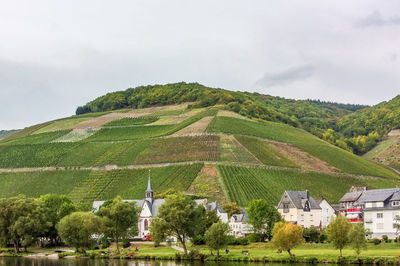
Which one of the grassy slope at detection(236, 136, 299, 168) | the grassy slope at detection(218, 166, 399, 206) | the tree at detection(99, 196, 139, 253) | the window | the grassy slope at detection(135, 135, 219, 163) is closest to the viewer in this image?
the tree at detection(99, 196, 139, 253)

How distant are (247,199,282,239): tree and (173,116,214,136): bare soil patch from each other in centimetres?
7155

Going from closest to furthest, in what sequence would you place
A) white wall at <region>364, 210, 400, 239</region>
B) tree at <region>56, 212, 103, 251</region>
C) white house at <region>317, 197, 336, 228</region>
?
1. white wall at <region>364, 210, 400, 239</region>
2. tree at <region>56, 212, 103, 251</region>
3. white house at <region>317, 197, 336, 228</region>

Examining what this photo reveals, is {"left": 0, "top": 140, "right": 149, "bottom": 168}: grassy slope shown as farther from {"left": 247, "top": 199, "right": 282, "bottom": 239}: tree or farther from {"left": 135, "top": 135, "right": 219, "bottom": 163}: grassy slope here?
{"left": 247, "top": 199, "right": 282, "bottom": 239}: tree

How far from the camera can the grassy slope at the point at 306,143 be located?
164 meters

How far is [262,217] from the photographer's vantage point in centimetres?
9856

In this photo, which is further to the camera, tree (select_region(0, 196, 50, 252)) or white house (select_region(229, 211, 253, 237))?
white house (select_region(229, 211, 253, 237))

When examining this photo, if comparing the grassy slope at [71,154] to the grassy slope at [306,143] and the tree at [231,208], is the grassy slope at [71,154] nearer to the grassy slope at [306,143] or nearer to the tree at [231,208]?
the grassy slope at [306,143]

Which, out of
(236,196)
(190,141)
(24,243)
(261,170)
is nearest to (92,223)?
(24,243)

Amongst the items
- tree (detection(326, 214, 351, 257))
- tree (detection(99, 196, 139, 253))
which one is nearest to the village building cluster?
tree (detection(99, 196, 139, 253))

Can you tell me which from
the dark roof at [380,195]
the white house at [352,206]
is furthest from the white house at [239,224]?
the dark roof at [380,195]

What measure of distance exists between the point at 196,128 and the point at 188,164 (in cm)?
3455

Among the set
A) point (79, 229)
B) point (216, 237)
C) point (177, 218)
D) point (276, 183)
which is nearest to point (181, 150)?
point (276, 183)

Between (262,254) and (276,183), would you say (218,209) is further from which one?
(262,254)

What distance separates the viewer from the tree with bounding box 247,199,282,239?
3866 inches
